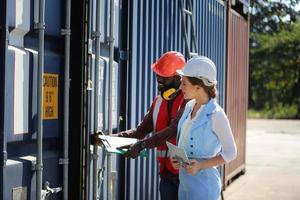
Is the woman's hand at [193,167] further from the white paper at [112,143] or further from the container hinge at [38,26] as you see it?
the container hinge at [38,26]

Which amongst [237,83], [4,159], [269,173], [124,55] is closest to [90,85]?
[124,55]

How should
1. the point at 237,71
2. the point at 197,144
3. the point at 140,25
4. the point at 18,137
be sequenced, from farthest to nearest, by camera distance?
the point at 237,71 → the point at 140,25 → the point at 197,144 → the point at 18,137

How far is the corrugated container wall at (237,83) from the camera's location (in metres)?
9.87

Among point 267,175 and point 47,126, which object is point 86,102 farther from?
point 267,175

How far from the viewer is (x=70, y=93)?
14.0 feet

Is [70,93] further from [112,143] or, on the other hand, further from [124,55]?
[124,55]

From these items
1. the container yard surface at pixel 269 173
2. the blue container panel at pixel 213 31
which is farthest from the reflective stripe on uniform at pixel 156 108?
the container yard surface at pixel 269 173

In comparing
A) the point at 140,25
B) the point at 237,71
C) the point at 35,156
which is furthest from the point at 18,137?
the point at 237,71

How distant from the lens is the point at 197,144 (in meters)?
4.02

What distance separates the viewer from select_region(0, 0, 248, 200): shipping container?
3.64 meters

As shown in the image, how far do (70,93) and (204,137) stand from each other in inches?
Result: 39.3

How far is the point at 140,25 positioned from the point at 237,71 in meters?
5.21

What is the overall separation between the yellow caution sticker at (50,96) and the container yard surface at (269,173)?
17.9 feet

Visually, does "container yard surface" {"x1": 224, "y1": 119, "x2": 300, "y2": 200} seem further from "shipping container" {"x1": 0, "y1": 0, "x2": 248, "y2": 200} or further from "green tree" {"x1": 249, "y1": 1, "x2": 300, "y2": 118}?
"green tree" {"x1": 249, "y1": 1, "x2": 300, "y2": 118}
